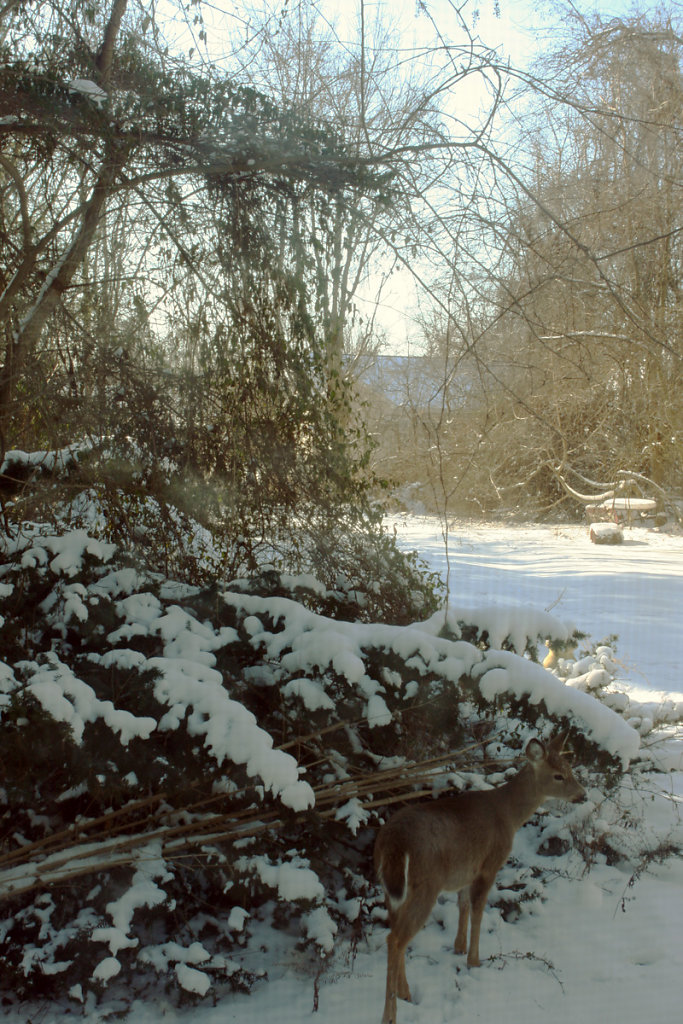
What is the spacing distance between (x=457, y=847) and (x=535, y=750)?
662mm

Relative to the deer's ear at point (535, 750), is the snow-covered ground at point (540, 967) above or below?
below

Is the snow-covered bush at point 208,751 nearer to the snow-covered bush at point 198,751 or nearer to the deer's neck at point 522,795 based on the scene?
the snow-covered bush at point 198,751

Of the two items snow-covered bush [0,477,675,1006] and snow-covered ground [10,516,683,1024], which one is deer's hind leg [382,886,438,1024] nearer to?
snow-covered ground [10,516,683,1024]

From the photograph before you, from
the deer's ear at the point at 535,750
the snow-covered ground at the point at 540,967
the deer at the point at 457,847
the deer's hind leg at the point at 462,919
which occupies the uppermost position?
the deer's ear at the point at 535,750

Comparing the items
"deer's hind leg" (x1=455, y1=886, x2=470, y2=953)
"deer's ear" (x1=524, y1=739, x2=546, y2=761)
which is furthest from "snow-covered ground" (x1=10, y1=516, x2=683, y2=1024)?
"deer's ear" (x1=524, y1=739, x2=546, y2=761)

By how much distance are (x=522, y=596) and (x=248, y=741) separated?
26.7 ft

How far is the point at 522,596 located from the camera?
33.9 feet

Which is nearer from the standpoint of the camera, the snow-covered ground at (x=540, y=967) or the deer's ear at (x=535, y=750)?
the snow-covered ground at (x=540, y=967)

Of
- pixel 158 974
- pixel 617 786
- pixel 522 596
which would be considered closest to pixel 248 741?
pixel 158 974

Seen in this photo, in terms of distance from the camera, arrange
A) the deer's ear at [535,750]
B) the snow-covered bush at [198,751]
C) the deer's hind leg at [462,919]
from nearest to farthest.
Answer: the snow-covered bush at [198,751] < the deer's hind leg at [462,919] < the deer's ear at [535,750]

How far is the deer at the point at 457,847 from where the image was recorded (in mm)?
3010

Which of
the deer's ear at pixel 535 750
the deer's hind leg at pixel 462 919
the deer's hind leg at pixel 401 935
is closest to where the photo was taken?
the deer's hind leg at pixel 401 935

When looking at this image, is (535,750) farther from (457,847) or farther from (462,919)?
(462,919)

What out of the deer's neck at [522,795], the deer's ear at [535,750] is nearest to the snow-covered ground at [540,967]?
the deer's neck at [522,795]
